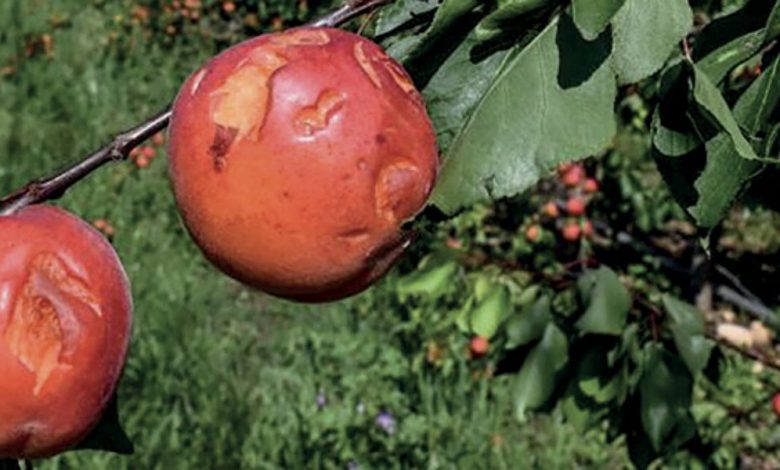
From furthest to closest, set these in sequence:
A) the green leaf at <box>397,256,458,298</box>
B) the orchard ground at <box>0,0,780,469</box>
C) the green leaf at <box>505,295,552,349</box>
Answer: the orchard ground at <box>0,0,780,469</box> < the green leaf at <box>397,256,458,298</box> < the green leaf at <box>505,295,552,349</box>

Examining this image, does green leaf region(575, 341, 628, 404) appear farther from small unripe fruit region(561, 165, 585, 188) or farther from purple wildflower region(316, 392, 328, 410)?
small unripe fruit region(561, 165, 585, 188)

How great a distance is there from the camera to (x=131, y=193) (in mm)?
4199

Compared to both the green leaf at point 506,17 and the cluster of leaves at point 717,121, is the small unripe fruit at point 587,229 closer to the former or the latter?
the cluster of leaves at point 717,121

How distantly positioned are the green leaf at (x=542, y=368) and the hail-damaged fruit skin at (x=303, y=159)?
1.29 meters

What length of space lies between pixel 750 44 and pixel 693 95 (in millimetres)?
133

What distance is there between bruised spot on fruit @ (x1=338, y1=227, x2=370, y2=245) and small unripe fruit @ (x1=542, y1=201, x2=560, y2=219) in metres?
2.82

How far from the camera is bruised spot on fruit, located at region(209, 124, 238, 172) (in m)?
0.57

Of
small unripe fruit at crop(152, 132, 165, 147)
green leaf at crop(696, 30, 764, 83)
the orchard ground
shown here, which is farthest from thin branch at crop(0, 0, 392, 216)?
small unripe fruit at crop(152, 132, 165, 147)

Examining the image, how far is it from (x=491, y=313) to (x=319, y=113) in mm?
1502

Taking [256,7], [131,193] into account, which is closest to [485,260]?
[131,193]

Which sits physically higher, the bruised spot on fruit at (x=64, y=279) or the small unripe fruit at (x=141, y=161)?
the bruised spot on fruit at (x=64, y=279)

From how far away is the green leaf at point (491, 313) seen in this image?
6.69 ft

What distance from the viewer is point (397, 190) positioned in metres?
0.58

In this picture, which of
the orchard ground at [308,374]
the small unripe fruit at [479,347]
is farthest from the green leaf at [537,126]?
the small unripe fruit at [479,347]
